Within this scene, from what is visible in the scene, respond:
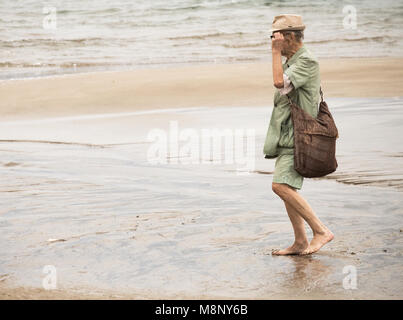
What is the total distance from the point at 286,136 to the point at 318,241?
2.32ft

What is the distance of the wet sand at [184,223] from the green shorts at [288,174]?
498 mm

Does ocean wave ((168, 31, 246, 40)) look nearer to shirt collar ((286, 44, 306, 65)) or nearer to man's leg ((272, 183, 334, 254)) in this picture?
shirt collar ((286, 44, 306, 65))

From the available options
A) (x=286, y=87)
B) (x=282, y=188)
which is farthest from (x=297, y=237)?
(x=286, y=87)

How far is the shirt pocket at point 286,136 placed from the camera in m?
5.20

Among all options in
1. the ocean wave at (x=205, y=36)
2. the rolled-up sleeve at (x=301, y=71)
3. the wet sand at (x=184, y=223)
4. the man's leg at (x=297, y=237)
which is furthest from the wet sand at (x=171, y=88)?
the ocean wave at (x=205, y=36)

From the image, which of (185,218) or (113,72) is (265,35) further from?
(185,218)

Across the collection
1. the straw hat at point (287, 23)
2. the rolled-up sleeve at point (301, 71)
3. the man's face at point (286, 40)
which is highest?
the straw hat at point (287, 23)

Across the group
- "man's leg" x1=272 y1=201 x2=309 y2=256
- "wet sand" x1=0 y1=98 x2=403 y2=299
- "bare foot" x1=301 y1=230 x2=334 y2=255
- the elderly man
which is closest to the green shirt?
the elderly man

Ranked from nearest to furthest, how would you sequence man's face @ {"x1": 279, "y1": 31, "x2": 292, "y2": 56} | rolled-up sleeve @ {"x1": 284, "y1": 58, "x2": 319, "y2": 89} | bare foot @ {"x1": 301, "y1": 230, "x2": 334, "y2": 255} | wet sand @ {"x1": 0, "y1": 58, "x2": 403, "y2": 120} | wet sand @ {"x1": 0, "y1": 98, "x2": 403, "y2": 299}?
1. wet sand @ {"x1": 0, "y1": 98, "x2": 403, "y2": 299}
2. rolled-up sleeve @ {"x1": 284, "y1": 58, "x2": 319, "y2": 89}
3. man's face @ {"x1": 279, "y1": 31, "x2": 292, "y2": 56}
4. bare foot @ {"x1": 301, "y1": 230, "x2": 334, "y2": 255}
5. wet sand @ {"x1": 0, "y1": 58, "x2": 403, "y2": 120}

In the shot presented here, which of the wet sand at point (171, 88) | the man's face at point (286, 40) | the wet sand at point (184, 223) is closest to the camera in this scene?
the wet sand at point (184, 223)

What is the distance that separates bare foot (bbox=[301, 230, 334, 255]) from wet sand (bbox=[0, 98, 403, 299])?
66mm

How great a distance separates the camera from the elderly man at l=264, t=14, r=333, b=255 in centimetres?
510

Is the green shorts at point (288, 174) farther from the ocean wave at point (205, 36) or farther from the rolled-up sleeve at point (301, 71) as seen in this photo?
the ocean wave at point (205, 36)

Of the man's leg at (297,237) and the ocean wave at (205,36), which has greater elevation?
the ocean wave at (205,36)
